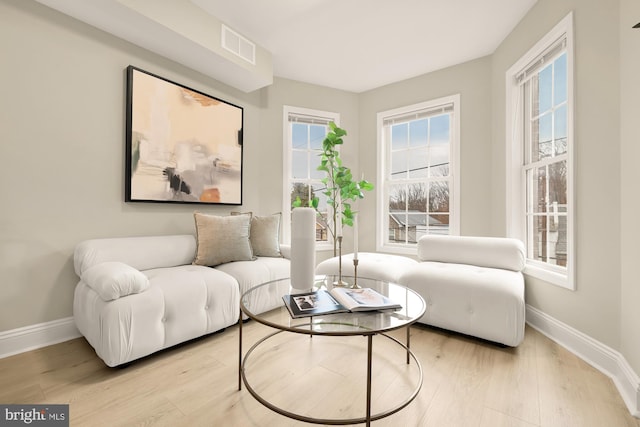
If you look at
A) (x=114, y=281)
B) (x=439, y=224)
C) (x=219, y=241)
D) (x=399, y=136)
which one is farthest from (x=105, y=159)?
(x=439, y=224)

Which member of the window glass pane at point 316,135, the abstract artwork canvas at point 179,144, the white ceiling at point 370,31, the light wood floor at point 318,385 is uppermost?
the white ceiling at point 370,31

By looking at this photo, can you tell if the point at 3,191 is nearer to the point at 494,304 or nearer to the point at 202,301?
the point at 202,301

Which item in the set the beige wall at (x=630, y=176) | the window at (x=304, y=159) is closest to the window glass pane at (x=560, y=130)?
the beige wall at (x=630, y=176)

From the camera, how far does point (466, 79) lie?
337 cm

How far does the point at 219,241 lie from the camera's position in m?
2.53

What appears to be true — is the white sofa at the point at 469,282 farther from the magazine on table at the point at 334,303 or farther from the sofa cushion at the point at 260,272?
the magazine on table at the point at 334,303

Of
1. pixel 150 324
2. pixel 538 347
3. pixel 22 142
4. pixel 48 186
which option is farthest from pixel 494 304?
pixel 22 142

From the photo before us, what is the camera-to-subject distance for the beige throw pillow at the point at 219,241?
97.7 inches

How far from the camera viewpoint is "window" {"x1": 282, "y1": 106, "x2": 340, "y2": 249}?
3811 millimetres

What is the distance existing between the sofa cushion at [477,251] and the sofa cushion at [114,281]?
2413 mm

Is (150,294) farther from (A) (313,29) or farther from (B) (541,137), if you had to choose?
(B) (541,137)

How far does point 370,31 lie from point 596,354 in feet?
10.2

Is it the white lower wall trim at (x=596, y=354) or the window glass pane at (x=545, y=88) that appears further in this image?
the window glass pane at (x=545, y=88)

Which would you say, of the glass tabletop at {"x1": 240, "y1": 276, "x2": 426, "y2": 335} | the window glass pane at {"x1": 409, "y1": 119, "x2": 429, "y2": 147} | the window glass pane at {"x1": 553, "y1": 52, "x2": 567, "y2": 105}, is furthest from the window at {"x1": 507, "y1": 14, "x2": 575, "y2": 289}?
the glass tabletop at {"x1": 240, "y1": 276, "x2": 426, "y2": 335}
